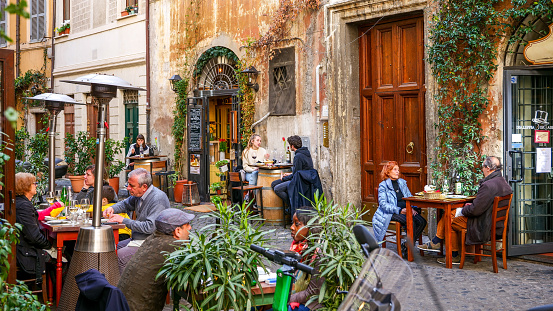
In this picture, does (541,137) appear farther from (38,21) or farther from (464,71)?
(38,21)

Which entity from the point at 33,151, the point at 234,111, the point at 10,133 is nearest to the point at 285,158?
the point at 234,111

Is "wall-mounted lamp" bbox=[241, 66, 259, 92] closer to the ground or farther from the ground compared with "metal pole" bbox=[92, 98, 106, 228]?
farther from the ground

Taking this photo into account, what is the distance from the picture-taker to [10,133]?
492 centimetres

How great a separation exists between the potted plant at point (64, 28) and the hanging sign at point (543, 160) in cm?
1602

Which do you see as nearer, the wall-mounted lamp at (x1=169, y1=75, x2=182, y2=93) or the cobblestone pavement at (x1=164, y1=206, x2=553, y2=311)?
the cobblestone pavement at (x1=164, y1=206, x2=553, y2=311)

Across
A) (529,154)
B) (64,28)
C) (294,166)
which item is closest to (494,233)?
(529,154)

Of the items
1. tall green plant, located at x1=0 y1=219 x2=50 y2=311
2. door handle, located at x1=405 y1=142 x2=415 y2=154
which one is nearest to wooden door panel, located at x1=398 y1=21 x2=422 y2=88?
door handle, located at x1=405 y1=142 x2=415 y2=154

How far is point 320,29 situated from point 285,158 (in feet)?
8.10

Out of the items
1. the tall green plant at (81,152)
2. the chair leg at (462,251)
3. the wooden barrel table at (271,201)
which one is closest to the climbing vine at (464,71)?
the chair leg at (462,251)

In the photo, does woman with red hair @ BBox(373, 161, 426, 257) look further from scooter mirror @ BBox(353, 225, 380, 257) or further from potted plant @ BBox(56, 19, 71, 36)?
potted plant @ BBox(56, 19, 71, 36)

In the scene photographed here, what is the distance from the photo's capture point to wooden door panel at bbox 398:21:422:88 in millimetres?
9367

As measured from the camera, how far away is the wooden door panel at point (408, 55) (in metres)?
9.37

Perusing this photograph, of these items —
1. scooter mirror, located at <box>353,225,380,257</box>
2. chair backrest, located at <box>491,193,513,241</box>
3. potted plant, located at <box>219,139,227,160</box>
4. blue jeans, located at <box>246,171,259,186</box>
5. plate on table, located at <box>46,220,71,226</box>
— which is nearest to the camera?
scooter mirror, located at <box>353,225,380,257</box>

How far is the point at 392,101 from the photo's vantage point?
32.1 ft
